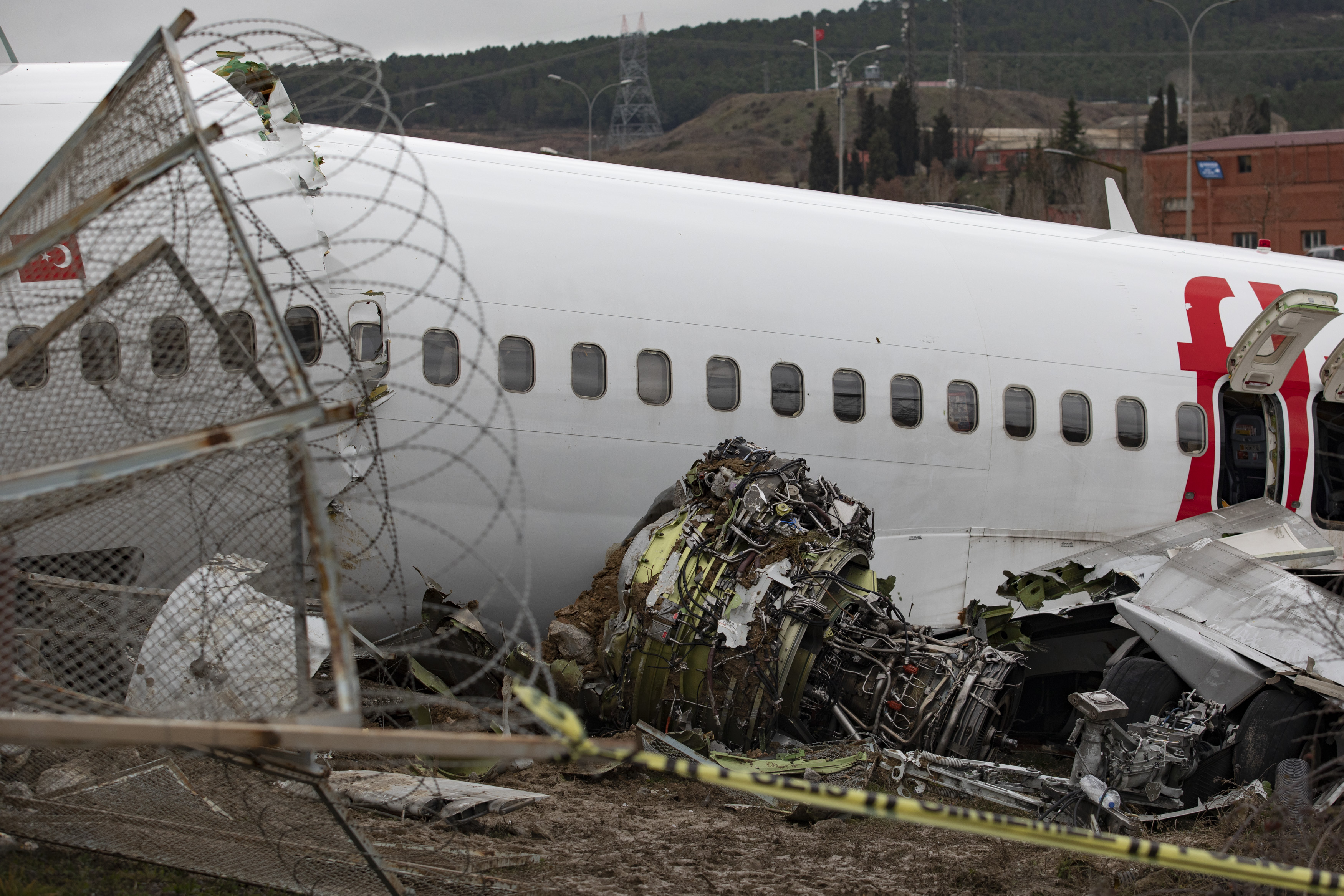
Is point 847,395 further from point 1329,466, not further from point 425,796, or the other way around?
point 1329,466

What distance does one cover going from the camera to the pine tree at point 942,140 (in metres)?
134

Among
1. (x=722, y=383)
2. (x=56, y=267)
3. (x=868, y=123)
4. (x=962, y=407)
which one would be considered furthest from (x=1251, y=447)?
(x=868, y=123)

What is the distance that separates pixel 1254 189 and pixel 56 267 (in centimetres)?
9013

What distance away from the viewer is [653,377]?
11008 mm

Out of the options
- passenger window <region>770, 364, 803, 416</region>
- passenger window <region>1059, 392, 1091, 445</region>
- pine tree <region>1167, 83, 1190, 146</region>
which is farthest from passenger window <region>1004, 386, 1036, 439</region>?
pine tree <region>1167, 83, 1190, 146</region>

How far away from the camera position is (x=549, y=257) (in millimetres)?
10992

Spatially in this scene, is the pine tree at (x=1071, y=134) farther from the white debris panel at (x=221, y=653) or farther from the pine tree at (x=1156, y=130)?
the white debris panel at (x=221, y=653)

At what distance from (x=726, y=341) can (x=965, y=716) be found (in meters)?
3.86

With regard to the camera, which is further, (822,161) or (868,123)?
(868,123)

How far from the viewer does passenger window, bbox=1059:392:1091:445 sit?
1248 centimetres

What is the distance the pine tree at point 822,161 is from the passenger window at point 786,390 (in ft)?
378

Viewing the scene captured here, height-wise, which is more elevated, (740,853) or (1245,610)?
(1245,610)

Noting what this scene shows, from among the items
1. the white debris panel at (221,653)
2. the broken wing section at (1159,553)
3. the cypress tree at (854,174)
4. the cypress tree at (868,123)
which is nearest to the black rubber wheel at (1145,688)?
the broken wing section at (1159,553)

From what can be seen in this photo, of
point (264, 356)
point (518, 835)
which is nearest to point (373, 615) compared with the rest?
point (518, 835)
